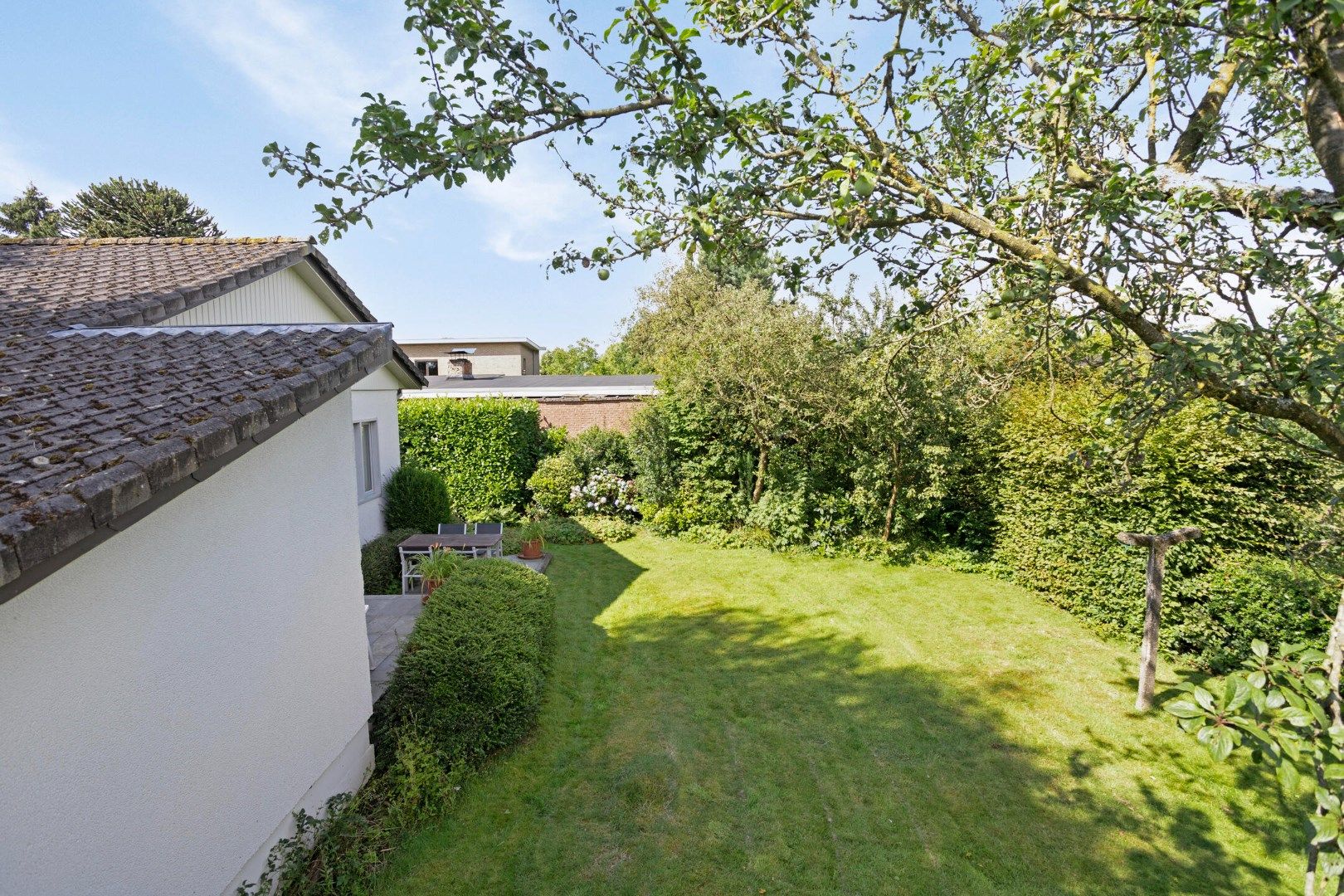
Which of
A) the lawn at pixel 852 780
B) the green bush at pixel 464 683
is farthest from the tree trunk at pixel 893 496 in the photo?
the green bush at pixel 464 683

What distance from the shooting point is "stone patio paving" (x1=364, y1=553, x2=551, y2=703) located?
6.23 meters

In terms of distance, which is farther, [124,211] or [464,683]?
[124,211]

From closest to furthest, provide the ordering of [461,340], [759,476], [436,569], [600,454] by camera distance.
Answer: [436,569], [759,476], [600,454], [461,340]

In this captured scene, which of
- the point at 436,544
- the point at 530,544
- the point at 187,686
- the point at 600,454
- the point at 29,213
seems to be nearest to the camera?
the point at 187,686

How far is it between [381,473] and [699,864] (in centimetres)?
952

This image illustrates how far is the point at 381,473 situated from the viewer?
11555 millimetres

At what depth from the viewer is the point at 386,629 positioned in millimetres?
7699

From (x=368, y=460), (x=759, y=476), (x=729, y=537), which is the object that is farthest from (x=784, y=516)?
(x=368, y=460)

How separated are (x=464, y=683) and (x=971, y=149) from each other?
5995mm

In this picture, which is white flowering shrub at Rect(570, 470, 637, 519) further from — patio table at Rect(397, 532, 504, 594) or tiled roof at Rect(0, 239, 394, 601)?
tiled roof at Rect(0, 239, 394, 601)

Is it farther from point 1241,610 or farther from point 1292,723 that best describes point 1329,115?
point 1241,610

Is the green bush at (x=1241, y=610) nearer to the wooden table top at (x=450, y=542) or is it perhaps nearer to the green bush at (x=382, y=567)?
the wooden table top at (x=450, y=542)

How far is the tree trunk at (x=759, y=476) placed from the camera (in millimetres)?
13094

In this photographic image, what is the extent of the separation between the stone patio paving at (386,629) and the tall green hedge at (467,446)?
17.8ft
